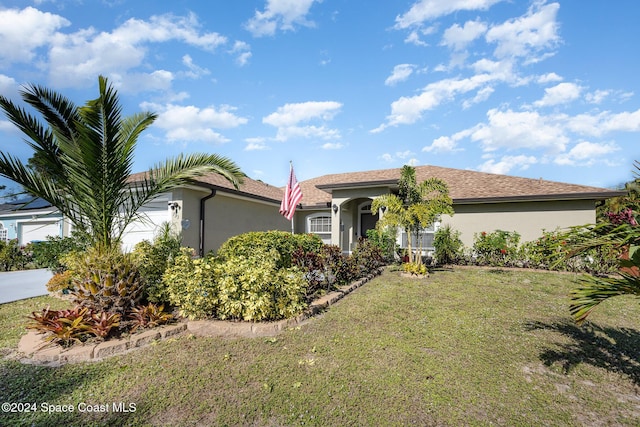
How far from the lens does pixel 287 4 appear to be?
9117mm

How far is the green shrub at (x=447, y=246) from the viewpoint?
518 inches

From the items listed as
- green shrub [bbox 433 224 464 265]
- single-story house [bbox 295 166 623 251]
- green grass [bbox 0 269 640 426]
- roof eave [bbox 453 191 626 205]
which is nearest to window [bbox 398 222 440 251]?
single-story house [bbox 295 166 623 251]

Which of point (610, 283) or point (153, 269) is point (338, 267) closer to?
point (153, 269)

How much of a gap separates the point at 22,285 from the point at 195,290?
26.1 feet

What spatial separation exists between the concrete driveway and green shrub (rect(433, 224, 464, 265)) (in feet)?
46.4

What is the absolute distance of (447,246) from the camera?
13125 mm

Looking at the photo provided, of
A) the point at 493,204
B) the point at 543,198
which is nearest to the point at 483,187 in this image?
the point at 493,204

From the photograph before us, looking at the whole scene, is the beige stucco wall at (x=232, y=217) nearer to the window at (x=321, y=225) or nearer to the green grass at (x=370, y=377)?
the window at (x=321, y=225)

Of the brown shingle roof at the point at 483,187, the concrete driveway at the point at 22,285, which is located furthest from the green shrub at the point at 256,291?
the brown shingle roof at the point at 483,187

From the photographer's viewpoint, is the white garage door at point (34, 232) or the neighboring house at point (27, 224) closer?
the neighboring house at point (27, 224)

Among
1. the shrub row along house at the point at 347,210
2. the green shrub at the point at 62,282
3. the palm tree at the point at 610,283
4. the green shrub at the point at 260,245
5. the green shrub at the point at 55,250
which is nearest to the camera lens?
the palm tree at the point at 610,283

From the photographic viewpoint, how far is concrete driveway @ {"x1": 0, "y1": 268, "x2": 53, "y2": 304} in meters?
7.89

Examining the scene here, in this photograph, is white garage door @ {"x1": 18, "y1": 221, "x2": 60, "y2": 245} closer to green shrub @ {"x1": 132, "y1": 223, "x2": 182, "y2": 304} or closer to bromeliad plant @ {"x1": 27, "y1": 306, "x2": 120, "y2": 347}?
green shrub @ {"x1": 132, "y1": 223, "x2": 182, "y2": 304}

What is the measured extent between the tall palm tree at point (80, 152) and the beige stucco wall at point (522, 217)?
13.0m
